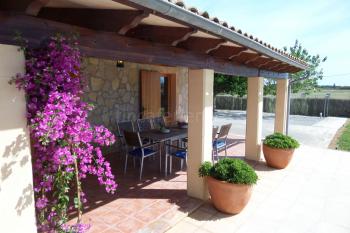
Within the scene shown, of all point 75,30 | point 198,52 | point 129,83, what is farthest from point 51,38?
point 129,83

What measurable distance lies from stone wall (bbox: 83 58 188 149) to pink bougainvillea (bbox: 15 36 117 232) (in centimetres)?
373

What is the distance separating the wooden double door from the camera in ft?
22.5

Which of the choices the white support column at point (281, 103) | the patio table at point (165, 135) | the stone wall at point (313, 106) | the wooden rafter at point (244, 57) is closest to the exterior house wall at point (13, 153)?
the patio table at point (165, 135)

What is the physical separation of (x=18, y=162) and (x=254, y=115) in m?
4.95

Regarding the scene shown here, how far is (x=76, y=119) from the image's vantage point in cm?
179

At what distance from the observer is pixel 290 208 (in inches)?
143

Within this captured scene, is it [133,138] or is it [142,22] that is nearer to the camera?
[142,22]

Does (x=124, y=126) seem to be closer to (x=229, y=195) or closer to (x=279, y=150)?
(x=229, y=195)

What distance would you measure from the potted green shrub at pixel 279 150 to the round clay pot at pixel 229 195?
211cm

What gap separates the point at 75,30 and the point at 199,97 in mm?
2072

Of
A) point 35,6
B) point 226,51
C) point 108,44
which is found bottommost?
point 108,44

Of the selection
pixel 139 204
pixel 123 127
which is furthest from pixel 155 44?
pixel 123 127

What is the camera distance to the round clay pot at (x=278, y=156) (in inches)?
203

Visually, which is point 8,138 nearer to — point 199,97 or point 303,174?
point 199,97
